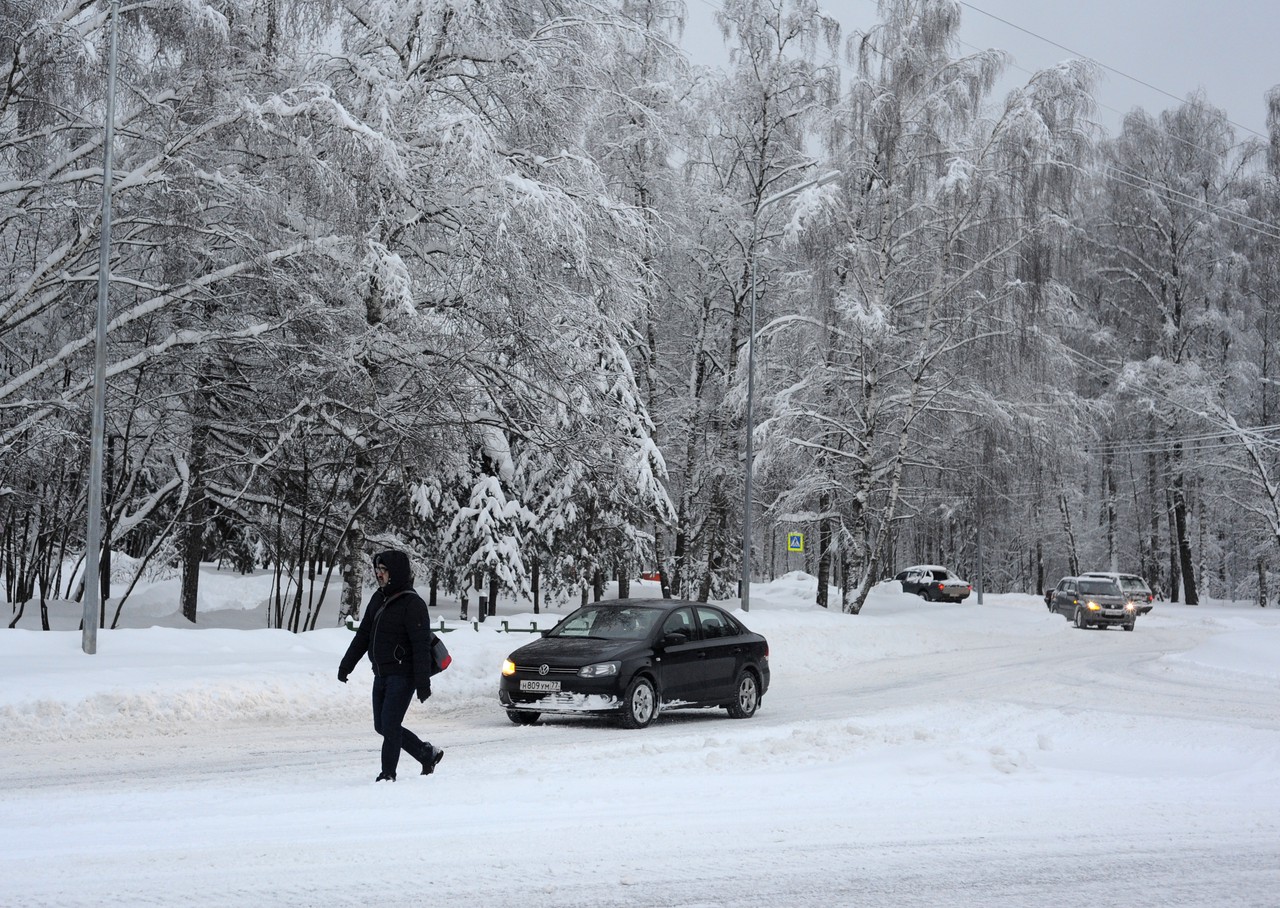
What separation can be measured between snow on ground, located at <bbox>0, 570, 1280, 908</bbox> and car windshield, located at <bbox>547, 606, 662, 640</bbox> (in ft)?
Result: 3.68

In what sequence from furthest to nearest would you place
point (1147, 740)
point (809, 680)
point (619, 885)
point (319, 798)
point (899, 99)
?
point (899, 99) < point (809, 680) < point (1147, 740) < point (319, 798) < point (619, 885)

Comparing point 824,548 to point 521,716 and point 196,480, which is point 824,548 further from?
point 521,716

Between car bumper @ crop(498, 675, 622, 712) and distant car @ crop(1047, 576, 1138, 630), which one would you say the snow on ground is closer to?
car bumper @ crop(498, 675, 622, 712)

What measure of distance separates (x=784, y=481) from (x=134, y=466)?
1858 cm

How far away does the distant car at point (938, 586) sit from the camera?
197 feet

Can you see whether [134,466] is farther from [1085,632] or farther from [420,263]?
[1085,632]

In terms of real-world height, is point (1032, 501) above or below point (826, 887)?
above

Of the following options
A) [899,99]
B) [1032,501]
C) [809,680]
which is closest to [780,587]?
[1032,501]

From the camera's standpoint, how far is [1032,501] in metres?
33.5

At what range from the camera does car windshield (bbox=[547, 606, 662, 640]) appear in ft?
50.7

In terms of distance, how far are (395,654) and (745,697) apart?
7.42 metres

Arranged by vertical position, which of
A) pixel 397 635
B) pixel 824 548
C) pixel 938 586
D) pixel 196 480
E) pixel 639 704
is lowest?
pixel 639 704

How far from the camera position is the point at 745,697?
53.2 feet

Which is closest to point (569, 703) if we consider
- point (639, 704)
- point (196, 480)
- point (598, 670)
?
point (598, 670)
